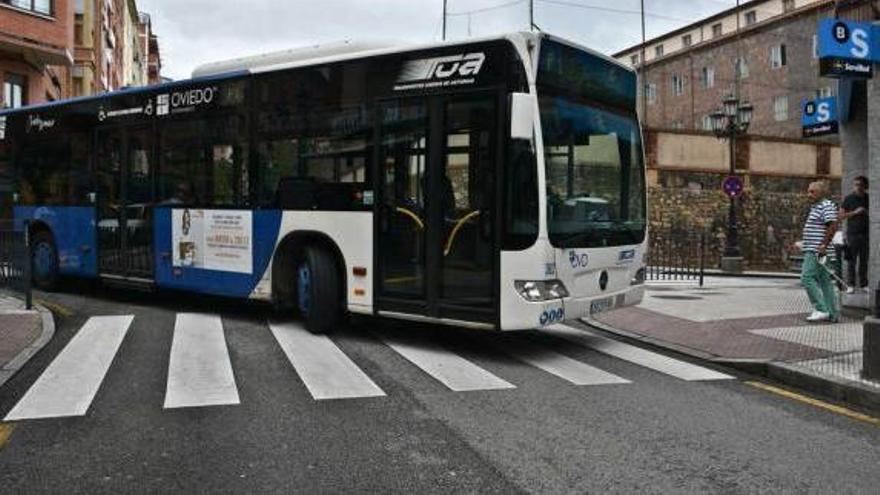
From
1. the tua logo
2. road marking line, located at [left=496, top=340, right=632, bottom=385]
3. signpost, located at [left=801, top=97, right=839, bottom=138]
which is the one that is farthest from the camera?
signpost, located at [left=801, top=97, right=839, bottom=138]

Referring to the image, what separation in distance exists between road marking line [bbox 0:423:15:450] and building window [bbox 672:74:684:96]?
189 ft

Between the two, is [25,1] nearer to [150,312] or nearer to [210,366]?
[150,312]

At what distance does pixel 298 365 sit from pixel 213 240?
3402 mm

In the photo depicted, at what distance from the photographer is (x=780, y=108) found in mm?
48594

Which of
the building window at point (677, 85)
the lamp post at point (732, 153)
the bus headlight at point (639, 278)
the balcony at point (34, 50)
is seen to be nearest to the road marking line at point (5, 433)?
the bus headlight at point (639, 278)

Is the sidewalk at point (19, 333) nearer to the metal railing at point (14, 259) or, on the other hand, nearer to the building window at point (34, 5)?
the metal railing at point (14, 259)

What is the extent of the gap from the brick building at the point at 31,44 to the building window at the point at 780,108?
39.1 metres

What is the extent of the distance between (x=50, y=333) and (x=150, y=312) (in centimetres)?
200

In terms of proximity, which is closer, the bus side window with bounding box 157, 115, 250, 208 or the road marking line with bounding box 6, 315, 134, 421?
the road marking line with bounding box 6, 315, 134, 421

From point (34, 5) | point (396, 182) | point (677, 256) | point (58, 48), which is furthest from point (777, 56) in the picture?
point (396, 182)

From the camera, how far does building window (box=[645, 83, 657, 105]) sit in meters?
60.4

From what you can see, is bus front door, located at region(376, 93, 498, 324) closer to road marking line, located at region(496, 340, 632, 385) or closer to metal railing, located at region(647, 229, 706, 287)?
road marking line, located at region(496, 340, 632, 385)

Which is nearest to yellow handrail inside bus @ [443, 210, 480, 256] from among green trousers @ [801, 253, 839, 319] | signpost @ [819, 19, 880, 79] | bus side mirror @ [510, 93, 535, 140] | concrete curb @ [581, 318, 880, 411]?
bus side mirror @ [510, 93, 535, 140]

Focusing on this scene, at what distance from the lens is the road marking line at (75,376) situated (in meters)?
5.59
